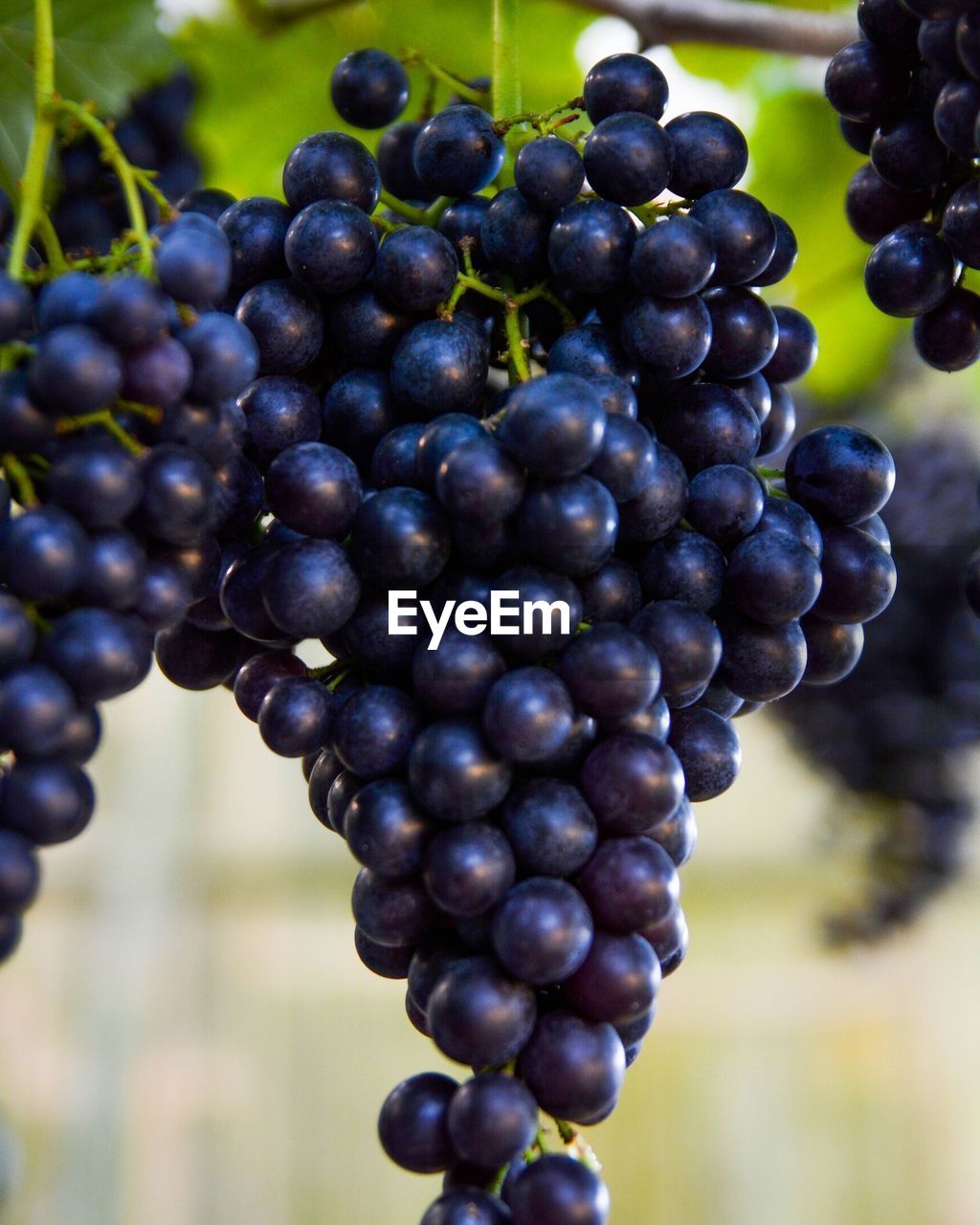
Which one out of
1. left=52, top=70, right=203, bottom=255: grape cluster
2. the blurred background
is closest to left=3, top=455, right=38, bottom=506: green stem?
left=52, top=70, right=203, bottom=255: grape cluster

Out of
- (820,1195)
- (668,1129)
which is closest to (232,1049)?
(668,1129)

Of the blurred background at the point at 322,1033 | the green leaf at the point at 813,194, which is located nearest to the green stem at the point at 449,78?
the green leaf at the point at 813,194

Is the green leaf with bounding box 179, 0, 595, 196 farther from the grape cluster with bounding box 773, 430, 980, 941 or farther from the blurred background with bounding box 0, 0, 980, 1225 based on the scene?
the blurred background with bounding box 0, 0, 980, 1225

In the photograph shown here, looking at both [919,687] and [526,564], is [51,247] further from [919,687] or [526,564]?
[919,687]

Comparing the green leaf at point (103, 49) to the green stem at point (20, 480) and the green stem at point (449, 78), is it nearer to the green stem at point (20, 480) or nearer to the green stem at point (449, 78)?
the green stem at point (449, 78)

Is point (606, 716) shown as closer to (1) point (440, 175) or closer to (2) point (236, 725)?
(1) point (440, 175)

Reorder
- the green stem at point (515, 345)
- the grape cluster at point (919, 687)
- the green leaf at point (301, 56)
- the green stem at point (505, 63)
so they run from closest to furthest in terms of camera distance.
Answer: the green stem at point (515, 345) < the green stem at point (505, 63) < the green leaf at point (301, 56) < the grape cluster at point (919, 687)

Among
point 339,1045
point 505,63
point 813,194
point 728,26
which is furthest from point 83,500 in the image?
point 339,1045
